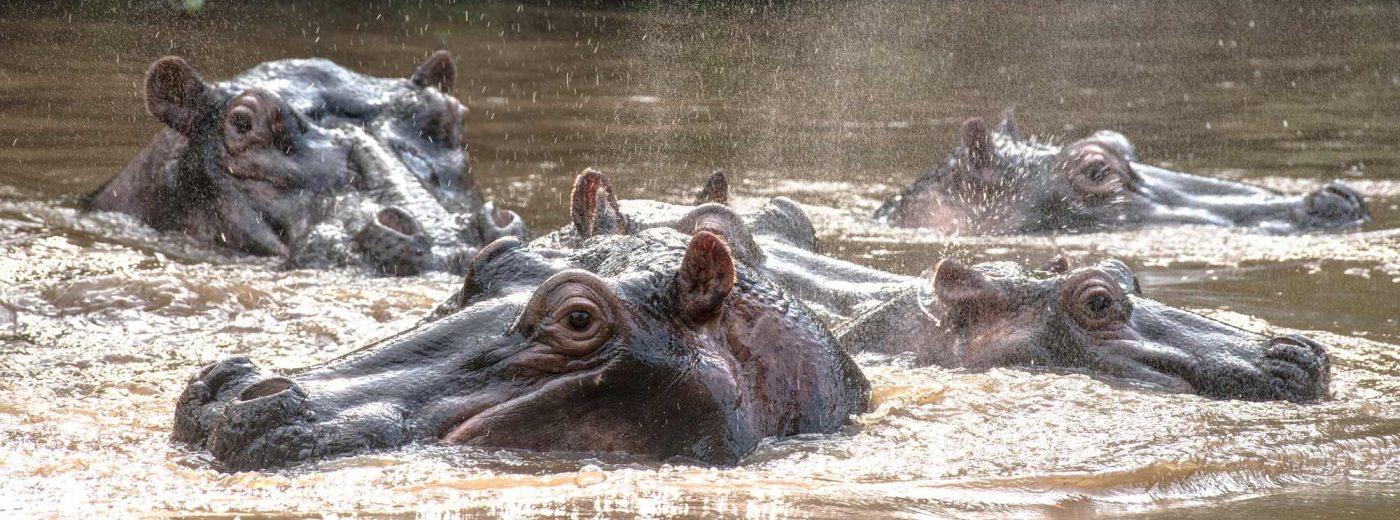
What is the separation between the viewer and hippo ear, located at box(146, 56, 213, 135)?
8938mm

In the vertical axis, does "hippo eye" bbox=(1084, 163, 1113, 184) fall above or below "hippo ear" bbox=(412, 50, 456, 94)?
below

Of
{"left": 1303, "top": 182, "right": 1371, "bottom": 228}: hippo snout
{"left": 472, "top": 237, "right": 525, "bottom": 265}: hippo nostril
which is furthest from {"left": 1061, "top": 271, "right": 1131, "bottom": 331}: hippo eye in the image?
{"left": 1303, "top": 182, "right": 1371, "bottom": 228}: hippo snout

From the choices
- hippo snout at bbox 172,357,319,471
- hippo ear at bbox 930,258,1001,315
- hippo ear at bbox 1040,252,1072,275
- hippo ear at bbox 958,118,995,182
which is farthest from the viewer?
hippo ear at bbox 958,118,995,182

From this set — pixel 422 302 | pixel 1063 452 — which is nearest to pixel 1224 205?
pixel 422 302

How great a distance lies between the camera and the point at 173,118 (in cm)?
912

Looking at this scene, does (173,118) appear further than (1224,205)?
No

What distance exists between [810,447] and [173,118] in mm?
5115

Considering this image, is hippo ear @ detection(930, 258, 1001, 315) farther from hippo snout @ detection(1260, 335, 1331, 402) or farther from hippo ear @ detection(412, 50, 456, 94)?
hippo ear @ detection(412, 50, 456, 94)

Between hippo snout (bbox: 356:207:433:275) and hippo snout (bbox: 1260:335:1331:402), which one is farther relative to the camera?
hippo snout (bbox: 356:207:433:275)

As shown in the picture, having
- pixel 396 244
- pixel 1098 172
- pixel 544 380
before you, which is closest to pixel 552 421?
pixel 544 380

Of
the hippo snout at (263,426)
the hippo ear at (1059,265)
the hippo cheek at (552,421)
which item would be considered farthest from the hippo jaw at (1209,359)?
the hippo snout at (263,426)

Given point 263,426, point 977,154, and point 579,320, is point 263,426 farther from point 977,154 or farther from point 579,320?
point 977,154

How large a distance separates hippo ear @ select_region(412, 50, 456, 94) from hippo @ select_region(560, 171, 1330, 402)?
3.49m

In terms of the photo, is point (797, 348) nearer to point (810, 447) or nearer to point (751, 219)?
point (810, 447)
